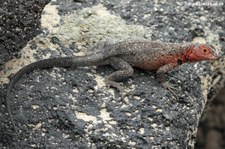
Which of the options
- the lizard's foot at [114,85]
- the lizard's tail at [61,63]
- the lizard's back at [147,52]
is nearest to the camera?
the lizard's tail at [61,63]

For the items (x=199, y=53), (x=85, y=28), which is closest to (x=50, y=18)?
(x=85, y=28)

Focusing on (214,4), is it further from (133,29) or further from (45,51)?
(45,51)

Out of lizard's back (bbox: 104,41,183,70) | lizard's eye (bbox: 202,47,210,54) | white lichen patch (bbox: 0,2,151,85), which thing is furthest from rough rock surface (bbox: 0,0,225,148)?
lizard's eye (bbox: 202,47,210,54)

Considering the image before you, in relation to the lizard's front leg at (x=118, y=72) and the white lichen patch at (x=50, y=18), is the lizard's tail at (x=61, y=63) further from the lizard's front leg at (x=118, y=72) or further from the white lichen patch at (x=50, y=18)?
the white lichen patch at (x=50, y=18)

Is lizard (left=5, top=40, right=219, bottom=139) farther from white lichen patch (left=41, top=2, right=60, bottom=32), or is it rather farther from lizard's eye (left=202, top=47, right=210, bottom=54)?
white lichen patch (left=41, top=2, right=60, bottom=32)

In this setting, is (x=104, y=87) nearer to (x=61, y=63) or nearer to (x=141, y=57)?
(x=61, y=63)

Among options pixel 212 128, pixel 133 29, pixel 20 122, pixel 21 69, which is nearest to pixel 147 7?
pixel 133 29

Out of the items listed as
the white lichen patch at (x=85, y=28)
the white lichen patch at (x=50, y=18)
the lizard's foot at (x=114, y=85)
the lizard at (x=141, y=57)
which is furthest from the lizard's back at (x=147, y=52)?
the white lichen patch at (x=50, y=18)
